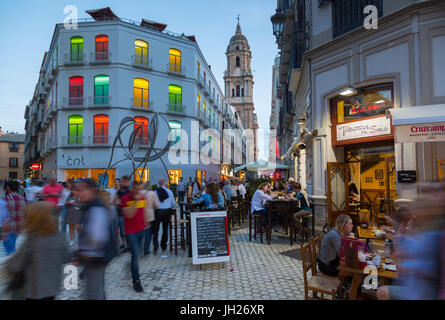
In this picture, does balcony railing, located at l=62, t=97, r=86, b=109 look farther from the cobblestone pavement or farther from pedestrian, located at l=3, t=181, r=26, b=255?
the cobblestone pavement

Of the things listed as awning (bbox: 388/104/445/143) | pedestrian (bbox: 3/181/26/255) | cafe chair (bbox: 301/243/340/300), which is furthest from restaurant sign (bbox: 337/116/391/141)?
pedestrian (bbox: 3/181/26/255)

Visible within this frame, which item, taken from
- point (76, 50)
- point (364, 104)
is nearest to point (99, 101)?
point (76, 50)

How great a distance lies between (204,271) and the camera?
20.3ft

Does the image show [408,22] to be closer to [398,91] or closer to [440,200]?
[398,91]

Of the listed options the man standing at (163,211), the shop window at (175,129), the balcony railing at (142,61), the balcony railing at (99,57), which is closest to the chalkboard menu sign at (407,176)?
the man standing at (163,211)

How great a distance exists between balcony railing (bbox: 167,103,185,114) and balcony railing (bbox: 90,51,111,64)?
6.49 meters

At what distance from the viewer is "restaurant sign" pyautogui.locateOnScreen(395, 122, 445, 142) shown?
6211 millimetres

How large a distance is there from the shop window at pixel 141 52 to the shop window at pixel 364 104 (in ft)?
68.3

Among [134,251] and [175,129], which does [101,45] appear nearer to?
[175,129]

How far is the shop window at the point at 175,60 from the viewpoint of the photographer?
28219 millimetres

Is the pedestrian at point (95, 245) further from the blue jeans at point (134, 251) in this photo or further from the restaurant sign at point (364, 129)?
the restaurant sign at point (364, 129)

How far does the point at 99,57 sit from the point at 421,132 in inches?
1007

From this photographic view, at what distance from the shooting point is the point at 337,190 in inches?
389
